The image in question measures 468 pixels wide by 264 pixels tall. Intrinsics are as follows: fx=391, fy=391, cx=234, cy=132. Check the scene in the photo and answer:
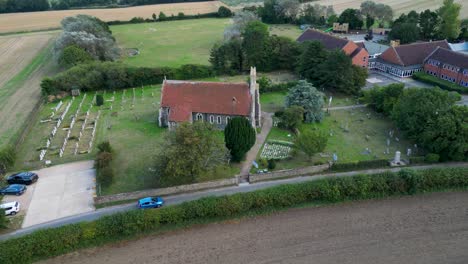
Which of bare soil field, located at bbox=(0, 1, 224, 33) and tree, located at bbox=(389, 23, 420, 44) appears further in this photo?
bare soil field, located at bbox=(0, 1, 224, 33)

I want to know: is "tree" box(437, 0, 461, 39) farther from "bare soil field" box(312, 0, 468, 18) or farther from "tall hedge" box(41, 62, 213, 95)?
"tall hedge" box(41, 62, 213, 95)

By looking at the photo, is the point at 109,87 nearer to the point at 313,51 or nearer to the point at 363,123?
→ the point at 313,51

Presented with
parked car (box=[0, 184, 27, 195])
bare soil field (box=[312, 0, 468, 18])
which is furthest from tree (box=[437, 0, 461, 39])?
parked car (box=[0, 184, 27, 195])

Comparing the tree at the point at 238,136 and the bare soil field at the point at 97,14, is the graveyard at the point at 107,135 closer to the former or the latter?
the tree at the point at 238,136

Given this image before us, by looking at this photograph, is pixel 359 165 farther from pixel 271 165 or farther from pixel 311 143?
pixel 271 165

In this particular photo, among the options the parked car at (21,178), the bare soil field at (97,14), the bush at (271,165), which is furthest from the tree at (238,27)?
the parked car at (21,178)

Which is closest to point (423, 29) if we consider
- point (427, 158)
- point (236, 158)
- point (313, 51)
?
point (313, 51)

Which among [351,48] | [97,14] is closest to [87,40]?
[351,48]
